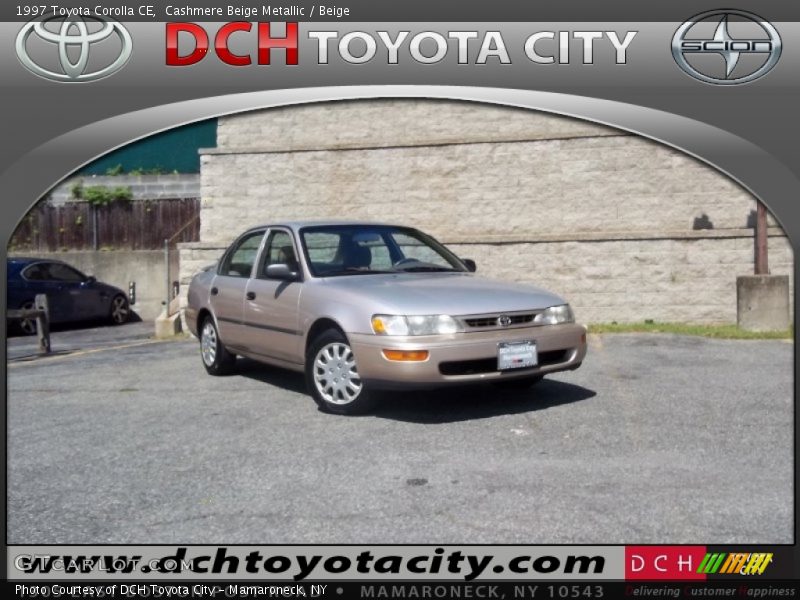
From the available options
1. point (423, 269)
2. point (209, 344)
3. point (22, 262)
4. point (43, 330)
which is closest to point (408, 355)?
point (423, 269)

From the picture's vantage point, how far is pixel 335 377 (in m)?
5.79

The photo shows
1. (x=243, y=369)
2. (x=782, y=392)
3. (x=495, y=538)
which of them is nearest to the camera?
(x=495, y=538)

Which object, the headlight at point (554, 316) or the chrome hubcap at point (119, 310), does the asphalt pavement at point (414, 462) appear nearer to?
the headlight at point (554, 316)

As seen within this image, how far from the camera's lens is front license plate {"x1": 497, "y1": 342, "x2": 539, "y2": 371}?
17.9 feet

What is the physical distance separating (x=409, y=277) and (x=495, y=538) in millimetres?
3089

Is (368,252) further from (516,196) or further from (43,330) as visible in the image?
(516,196)

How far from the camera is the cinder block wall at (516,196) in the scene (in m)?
11.3

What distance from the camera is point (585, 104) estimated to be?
3.84m

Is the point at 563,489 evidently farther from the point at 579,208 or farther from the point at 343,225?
the point at 579,208

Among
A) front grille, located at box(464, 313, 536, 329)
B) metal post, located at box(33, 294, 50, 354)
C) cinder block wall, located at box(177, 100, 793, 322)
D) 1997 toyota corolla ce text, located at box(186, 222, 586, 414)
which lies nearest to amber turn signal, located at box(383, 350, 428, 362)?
1997 toyota corolla ce text, located at box(186, 222, 586, 414)

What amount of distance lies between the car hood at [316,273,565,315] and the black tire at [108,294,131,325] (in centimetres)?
879

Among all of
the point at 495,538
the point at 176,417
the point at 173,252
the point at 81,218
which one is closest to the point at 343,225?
the point at 176,417

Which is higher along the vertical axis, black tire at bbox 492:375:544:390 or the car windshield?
the car windshield

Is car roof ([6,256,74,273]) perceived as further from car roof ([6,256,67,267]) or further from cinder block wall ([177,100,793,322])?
Result: cinder block wall ([177,100,793,322])
